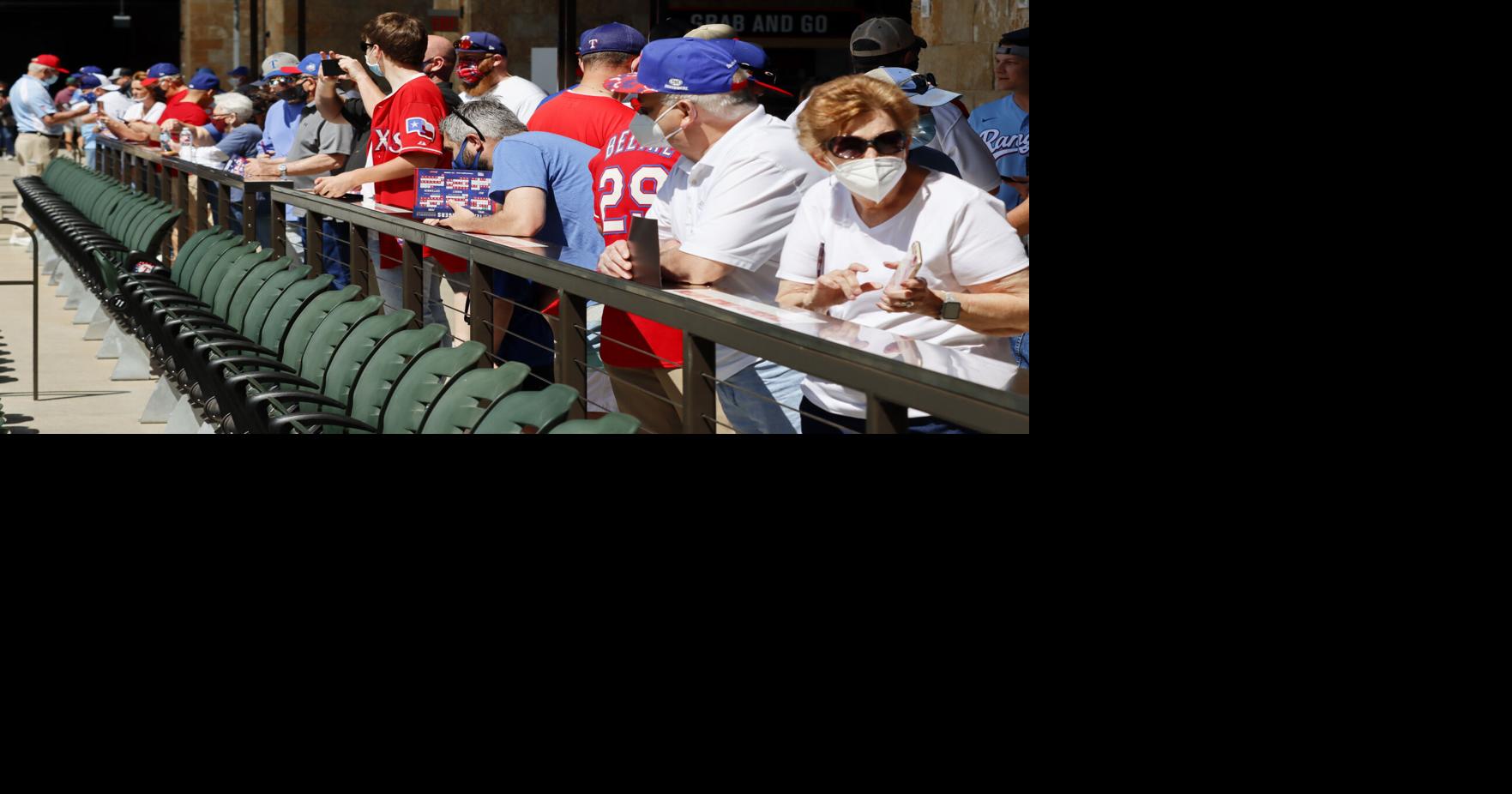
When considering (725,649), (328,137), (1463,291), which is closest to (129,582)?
(725,649)

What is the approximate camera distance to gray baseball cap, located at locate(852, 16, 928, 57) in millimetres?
5473

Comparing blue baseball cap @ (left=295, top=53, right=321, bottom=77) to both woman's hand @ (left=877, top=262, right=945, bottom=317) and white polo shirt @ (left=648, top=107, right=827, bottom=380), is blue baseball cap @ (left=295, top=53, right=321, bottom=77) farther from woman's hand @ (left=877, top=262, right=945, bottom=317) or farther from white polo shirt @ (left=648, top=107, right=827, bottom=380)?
woman's hand @ (left=877, top=262, right=945, bottom=317)

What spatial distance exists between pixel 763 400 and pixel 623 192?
132cm

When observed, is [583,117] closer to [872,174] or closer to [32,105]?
[872,174]

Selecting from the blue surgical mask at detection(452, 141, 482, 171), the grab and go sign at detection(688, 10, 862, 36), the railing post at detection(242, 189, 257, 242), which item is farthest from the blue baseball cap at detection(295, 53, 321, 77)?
the grab and go sign at detection(688, 10, 862, 36)

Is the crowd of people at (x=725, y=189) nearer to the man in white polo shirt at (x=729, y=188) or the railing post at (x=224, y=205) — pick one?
the man in white polo shirt at (x=729, y=188)

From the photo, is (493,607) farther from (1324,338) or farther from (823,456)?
(1324,338)

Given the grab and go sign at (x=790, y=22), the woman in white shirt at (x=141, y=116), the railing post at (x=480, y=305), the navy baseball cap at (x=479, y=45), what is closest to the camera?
the railing post at (x=480, y=305)

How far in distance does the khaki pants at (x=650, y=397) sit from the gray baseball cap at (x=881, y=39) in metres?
1.36

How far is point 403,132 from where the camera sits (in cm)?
657

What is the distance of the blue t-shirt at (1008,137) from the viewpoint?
5.74 metres

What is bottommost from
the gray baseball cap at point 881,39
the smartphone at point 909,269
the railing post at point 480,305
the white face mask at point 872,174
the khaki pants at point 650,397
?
the khaki pants at point 650,397

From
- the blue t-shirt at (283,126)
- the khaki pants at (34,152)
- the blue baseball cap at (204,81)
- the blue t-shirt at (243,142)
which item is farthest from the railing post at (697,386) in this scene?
the khaki pants at (34,152)

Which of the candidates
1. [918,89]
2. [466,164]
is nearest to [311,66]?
[466,164]
